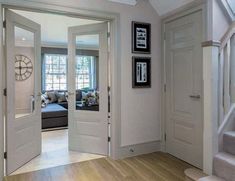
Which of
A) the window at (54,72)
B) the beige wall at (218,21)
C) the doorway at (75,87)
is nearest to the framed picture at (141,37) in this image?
the doorway at (75,87)

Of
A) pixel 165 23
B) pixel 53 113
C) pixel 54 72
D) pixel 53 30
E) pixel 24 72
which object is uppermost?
pixel 53 30

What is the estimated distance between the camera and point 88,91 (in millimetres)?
3596

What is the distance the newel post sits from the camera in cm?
228

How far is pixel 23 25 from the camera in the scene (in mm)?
2918

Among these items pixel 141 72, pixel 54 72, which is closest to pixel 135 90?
pixel 141 72

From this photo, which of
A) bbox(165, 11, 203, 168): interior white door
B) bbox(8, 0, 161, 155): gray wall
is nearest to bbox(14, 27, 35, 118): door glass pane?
bbox(8, 0, 161, 155): gray wall

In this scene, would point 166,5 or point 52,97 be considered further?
point 52,97

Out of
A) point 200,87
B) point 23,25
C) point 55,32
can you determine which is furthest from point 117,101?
point 55,32

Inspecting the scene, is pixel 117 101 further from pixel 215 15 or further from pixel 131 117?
pixel 215 15

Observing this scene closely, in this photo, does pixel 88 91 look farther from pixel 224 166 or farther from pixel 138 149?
pixel 224 166

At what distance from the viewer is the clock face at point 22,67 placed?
2.87 meters

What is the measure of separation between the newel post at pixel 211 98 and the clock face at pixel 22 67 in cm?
241

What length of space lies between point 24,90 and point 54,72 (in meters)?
4.77

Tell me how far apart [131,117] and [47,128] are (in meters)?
2.57
